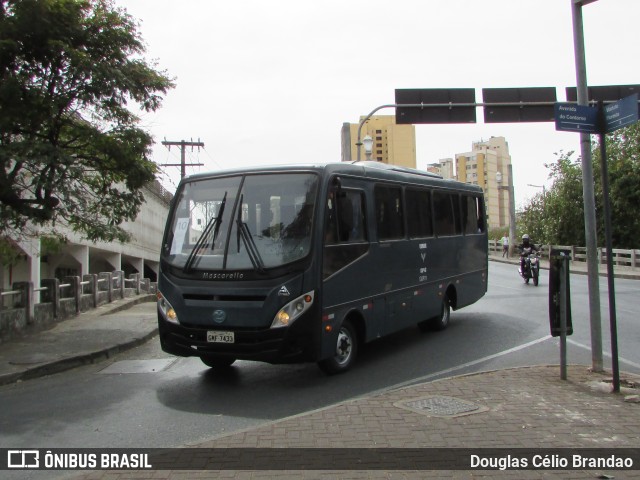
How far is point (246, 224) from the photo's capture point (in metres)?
7.55

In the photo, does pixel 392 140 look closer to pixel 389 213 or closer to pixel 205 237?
pixel 389 213

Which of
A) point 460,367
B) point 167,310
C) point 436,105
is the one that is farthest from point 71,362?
point 436,105

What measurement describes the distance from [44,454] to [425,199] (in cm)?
762

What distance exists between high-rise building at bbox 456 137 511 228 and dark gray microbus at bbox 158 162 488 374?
79.2m

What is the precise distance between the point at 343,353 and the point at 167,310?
7.89 feet

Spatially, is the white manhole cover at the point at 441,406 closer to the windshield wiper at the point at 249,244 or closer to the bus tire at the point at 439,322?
the windshield wiper at the point at 249,244

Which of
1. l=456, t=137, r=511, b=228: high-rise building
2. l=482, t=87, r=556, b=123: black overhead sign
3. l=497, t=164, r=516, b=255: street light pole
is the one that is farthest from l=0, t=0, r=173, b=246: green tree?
l=456, t=137, r=511, b=228: high-rise building

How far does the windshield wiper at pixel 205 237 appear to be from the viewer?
7.66 meters

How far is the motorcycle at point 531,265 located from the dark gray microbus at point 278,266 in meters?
13.5

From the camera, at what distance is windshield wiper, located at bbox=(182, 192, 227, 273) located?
25.1 feet

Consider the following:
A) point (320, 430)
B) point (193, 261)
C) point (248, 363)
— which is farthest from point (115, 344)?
point (320, 430)

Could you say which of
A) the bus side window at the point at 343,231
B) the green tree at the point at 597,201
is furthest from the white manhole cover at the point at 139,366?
the green tree at the point at 597,201

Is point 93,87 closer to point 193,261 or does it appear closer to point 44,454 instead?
point 193,261

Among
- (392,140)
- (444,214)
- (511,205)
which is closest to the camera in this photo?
(444,214)
